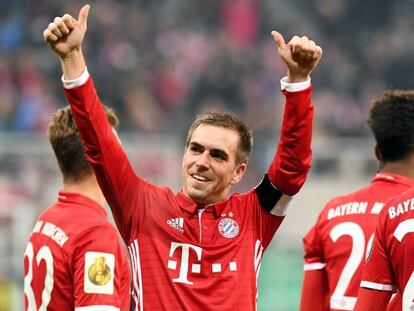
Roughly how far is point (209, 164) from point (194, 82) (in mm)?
12132

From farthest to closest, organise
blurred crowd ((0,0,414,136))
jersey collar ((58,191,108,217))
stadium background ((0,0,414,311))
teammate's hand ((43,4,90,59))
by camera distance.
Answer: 1. blurred crowd ((0,0,414,136))
2. stadium background ((0,0,414,311))
3. jersey collar ((58,191,108,217))
4. teammate's hand ((43,4,90,59))

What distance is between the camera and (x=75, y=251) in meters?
4.89

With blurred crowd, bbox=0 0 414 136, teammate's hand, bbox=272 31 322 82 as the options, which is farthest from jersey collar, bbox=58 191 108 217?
blurred crowd, bbox=0 0 414 136

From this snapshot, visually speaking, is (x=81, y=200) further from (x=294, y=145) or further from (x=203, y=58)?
(x=203, y=58)

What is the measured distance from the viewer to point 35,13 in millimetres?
17547

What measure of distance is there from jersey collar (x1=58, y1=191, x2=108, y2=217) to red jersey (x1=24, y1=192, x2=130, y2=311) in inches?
1.6

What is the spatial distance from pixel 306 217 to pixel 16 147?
3.56 m

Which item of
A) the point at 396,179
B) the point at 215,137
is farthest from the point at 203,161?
the point at 396,179

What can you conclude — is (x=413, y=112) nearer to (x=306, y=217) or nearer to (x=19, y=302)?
(x=19, y=302)

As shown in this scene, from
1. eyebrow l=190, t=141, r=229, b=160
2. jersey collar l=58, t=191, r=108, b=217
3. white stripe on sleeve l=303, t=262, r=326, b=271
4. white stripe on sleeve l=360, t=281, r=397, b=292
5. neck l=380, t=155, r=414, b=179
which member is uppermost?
neck l=380, t=155, r=414, b=179

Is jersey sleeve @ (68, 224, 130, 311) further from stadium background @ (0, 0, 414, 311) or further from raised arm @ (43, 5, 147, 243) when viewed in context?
stadium background @ (0, 0, 414, 311)

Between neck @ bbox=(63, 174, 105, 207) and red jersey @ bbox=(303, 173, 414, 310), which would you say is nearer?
neck @ bbox=(63, 174, 105, 207)

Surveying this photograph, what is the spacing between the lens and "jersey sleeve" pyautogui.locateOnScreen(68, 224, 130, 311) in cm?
481

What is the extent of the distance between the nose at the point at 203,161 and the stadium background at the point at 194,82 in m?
6.37
